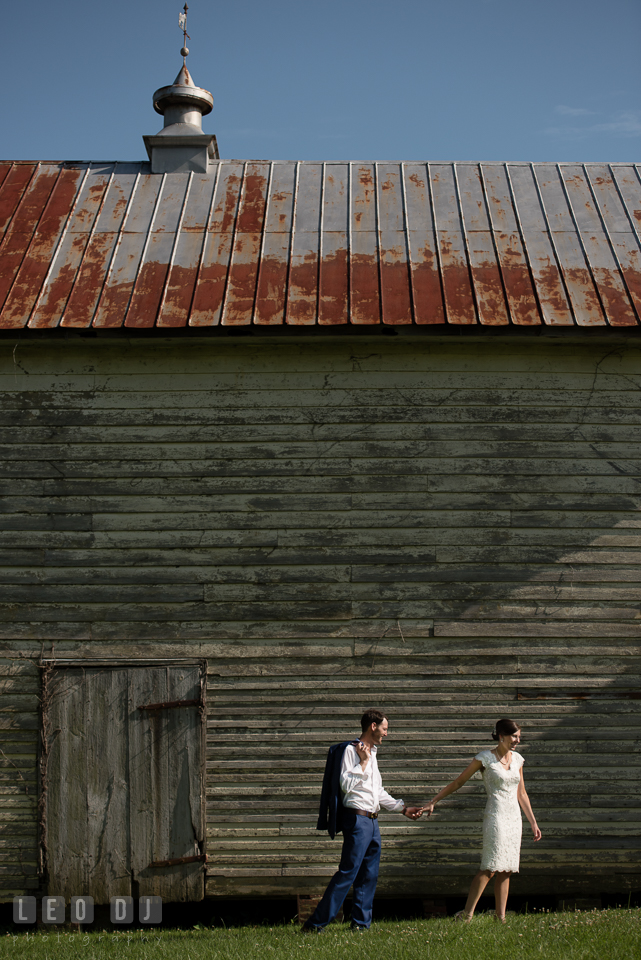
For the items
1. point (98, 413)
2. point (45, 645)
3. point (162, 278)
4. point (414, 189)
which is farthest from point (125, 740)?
point (414, 189)

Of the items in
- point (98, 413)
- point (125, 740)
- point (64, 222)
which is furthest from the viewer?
point (64, 222)

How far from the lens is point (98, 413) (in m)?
7.48

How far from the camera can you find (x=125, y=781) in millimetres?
6965

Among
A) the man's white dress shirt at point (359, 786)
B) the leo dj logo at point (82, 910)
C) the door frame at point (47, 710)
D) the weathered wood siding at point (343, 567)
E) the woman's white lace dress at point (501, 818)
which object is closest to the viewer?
the man's white dress shirt at point (359, 786)

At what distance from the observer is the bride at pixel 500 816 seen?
19.9 ft

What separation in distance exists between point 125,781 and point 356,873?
230cm

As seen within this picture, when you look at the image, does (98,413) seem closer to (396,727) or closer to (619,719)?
(396,727)

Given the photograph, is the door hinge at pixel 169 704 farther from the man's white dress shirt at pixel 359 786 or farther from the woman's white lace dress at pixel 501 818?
the woman's white lace dress at pixel 501 818

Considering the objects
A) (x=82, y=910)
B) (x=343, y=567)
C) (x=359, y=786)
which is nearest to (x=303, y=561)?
(x=343, y=567)

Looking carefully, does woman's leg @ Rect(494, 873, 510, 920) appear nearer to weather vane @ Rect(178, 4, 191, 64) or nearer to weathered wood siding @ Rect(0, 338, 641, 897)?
weathered wood siding @ Rect(0, 338, 641, 897)

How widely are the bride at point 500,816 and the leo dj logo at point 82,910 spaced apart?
2.62 meters

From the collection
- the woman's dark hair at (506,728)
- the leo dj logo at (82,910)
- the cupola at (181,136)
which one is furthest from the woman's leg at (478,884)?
the cupola at (181,136)

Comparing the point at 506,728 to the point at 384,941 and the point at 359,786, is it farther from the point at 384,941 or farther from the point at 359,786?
the point at 384,941

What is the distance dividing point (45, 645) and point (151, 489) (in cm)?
170
